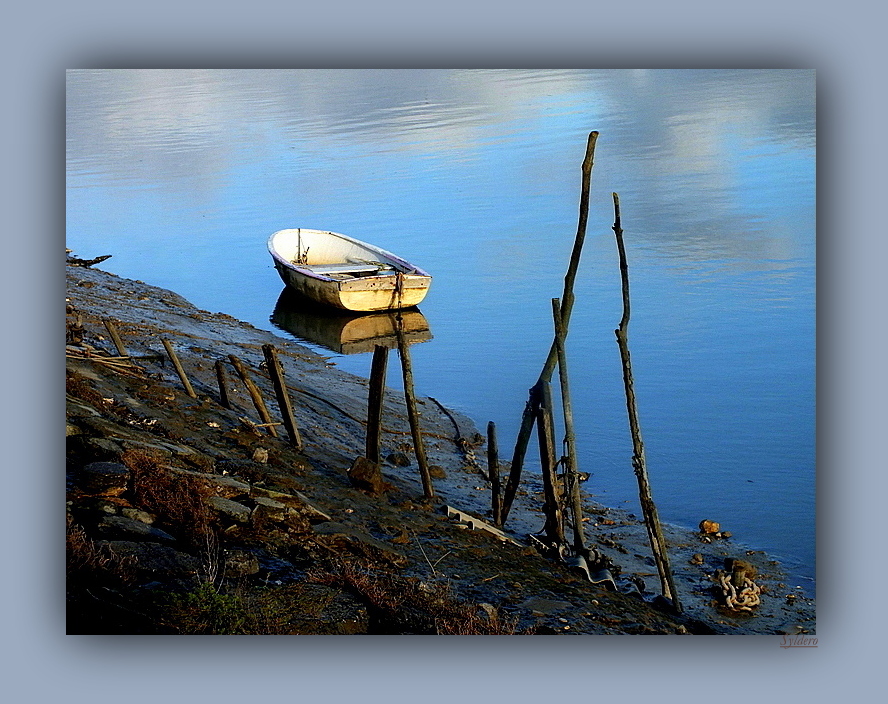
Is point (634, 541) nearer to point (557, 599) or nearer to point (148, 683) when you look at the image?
point (557, 599)

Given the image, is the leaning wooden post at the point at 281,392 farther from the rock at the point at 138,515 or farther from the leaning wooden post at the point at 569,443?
the leaning wooden post at the point at 569,443

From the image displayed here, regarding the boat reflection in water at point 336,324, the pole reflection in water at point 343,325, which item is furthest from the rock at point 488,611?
the boat reflection in water at point 336,324

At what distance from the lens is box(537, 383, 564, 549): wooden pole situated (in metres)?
5.82

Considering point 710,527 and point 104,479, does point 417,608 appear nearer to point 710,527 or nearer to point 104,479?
point 104,479

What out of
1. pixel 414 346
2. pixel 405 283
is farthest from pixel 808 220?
pixel 405 283

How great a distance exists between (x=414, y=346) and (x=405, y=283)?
117 cm

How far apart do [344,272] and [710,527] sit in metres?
6.57

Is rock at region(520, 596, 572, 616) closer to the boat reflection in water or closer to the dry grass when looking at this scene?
the dry grass

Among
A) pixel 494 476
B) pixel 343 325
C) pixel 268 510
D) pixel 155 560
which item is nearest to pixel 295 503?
pixel 268 510

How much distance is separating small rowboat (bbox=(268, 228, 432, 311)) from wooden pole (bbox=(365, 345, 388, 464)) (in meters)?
4.80

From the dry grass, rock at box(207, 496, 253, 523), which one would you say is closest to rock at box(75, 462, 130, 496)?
rock at box(207, 496, 253, 523)

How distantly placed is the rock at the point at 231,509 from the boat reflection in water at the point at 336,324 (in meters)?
5.70

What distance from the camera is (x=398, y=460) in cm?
745

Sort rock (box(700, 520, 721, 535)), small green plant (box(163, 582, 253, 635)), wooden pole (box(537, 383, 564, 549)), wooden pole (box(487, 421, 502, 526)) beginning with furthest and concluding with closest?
rock (box(700, 520, 721, 535)) → wooden pole (box(487, 421, 502, 526)) → wooden pole (box(537, 383, 564, 549)) → small green plant (box(163, 582, 253, 635))
